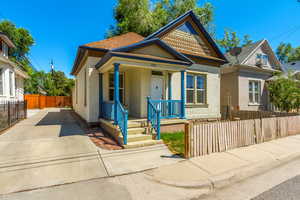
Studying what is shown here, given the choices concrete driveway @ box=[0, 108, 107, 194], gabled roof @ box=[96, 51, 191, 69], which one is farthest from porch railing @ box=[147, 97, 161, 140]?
concrete driveway @ box=[0, 108, 107, 194]

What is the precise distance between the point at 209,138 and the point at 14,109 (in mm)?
11686

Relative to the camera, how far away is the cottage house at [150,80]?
6.12 meters

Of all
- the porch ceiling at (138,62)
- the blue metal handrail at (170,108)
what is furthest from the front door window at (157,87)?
the porch ceiling at (138,62)

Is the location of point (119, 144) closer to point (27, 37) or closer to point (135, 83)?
point (135, 83)

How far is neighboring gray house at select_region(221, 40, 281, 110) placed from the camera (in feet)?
43.4

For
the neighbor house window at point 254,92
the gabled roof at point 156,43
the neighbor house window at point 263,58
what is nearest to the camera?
the gabled roof at point 156,43

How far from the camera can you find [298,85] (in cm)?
1102

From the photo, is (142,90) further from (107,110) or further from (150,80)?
(107,110)

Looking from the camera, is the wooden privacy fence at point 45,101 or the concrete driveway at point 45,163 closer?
the concrete driveway at point 45,163

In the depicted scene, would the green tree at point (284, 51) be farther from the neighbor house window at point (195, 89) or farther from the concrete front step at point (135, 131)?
the concrete front step at point (135, 131)

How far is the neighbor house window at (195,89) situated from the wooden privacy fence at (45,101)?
72.2 feet

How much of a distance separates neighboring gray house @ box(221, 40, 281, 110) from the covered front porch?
7.03 m

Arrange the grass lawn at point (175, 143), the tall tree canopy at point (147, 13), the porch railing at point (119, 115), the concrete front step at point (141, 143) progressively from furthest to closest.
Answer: the tall tree canopy at point (147, 13), the porch railing at point (119, 115), the concrete front step at point (141, 143), the grass lawn at point (175, 143)

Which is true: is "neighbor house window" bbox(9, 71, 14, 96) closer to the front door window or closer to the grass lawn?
the front door window
